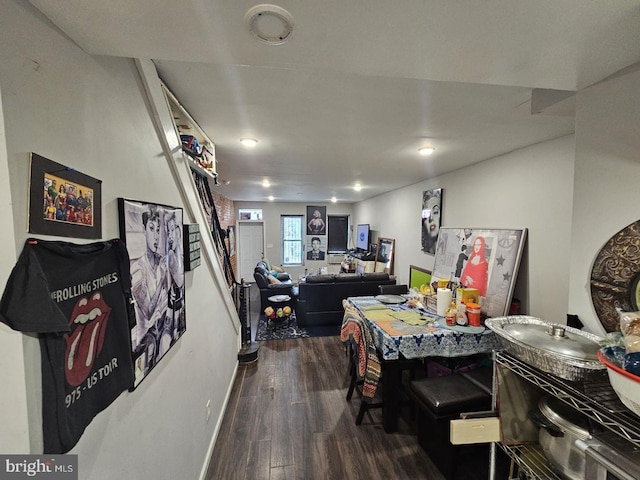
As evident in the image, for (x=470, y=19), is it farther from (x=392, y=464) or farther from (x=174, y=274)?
(x=392, y=464)

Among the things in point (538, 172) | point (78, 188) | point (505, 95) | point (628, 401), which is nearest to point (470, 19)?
point (505, 95)

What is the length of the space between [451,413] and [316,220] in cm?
680

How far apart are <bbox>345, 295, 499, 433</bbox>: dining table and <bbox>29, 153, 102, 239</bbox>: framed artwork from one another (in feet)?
6.34

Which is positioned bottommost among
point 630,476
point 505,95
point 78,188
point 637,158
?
point 630,476

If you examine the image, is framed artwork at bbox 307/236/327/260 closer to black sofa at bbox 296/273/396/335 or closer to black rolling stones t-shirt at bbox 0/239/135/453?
black sofa at bbox 296/273/396/335

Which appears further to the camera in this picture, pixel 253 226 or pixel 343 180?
pixel 253 226

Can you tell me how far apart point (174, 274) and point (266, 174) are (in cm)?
256

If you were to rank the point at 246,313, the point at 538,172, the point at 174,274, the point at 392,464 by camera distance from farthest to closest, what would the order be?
1. the point at 246,313
2. the point at 538,172
3. the point at 392,464
4. the point at 174,274

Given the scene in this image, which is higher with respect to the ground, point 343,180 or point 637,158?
point 343,180

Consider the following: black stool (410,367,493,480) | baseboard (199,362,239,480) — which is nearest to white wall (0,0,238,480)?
baseboard (199,362,239,480)

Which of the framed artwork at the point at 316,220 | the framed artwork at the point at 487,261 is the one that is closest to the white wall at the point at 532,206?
the framed artwork at the point at 487,261

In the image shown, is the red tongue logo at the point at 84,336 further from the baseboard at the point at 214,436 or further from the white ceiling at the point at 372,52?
the baseboard at the point at 214,436

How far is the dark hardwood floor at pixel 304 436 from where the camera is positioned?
180cm

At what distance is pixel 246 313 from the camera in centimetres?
349
